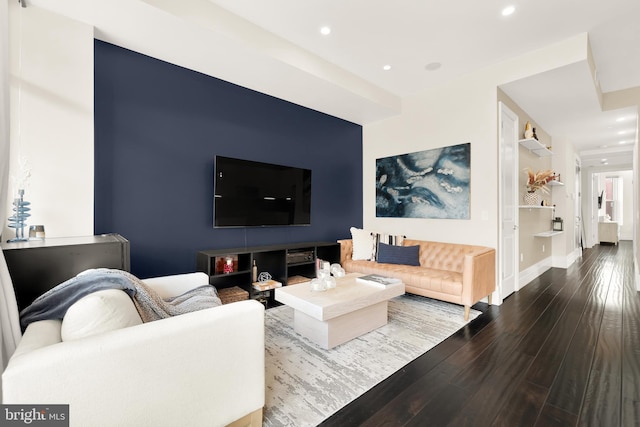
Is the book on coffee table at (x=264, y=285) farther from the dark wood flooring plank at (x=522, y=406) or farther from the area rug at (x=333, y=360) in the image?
the dark wood flooring plank at (x=522, y=406)

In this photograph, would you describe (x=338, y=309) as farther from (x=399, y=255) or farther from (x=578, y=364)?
(x=399, y=255)

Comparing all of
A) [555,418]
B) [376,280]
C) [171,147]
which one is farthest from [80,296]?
[555,418]

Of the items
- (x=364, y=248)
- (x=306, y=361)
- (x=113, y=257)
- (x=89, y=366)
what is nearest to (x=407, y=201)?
(x=364, y=248)

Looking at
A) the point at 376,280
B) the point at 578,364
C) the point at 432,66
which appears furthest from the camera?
the point at 432,66

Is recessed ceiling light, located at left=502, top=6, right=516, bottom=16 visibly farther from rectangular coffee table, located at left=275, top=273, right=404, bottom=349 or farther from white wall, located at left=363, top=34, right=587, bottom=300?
rectangular coffee table, located at left=275, top=273, right=404, bottom=349

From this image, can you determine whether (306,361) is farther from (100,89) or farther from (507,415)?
(100,89)

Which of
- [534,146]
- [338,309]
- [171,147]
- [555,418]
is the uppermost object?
[534,146]

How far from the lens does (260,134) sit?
12.3 ft

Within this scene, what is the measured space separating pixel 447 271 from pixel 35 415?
3666 mm

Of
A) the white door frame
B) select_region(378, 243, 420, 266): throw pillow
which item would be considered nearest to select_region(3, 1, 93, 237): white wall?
select_region(378, 243, 420, 266): throw pillow

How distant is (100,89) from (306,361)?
298cm

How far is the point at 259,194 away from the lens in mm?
3594

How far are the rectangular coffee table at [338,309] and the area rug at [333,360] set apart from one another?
0.25 feet

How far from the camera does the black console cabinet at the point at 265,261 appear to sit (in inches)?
123
